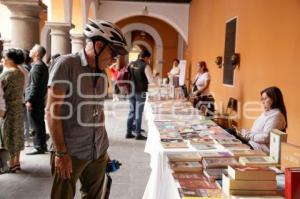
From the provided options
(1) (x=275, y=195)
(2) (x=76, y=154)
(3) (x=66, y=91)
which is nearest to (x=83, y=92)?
(3) (x=66, y=91)

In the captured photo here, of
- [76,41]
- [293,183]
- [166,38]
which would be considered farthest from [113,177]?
[166,38]

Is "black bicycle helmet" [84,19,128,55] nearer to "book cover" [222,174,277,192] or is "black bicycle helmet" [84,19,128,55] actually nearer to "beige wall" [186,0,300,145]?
"book cover" [222,174,277,192]

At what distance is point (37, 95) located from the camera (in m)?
5.11

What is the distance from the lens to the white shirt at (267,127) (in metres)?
3.41

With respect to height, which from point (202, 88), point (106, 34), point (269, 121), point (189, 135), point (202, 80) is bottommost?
point (189, 135)

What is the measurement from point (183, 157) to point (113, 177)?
2.05 meters

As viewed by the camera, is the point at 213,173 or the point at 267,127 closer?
the point at 213,173

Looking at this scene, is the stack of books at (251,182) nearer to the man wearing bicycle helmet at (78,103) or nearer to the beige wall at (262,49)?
the man wearing bicycle helmet at (78,103)

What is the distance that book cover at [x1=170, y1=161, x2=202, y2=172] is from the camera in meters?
2.30

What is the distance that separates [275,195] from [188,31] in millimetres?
11721

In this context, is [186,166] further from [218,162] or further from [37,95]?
[37,95]

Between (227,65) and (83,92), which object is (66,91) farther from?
(227,65)

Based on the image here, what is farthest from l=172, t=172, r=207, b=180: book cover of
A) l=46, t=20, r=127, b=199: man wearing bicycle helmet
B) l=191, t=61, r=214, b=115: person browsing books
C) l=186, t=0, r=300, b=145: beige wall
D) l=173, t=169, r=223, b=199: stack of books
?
l=191, t=61, r=214, b=115: person browsing books

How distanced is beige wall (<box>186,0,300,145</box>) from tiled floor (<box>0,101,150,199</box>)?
5.56 ft
